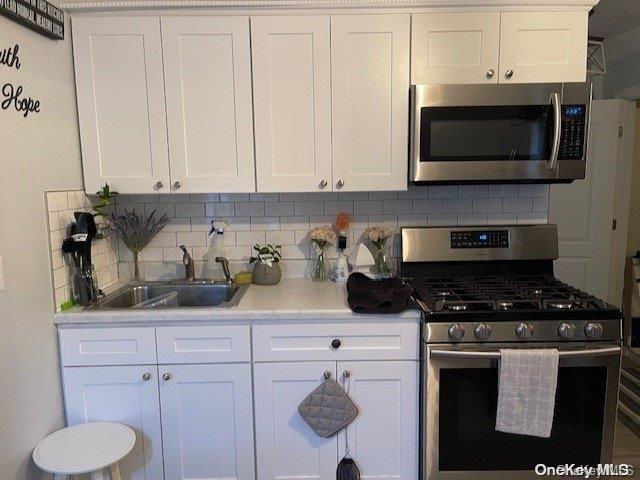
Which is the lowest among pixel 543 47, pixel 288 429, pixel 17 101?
pixel 288 429

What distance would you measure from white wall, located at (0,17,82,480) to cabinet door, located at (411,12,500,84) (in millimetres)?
1558

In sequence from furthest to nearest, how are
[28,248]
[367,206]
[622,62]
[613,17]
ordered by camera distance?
[622,62] → [613,17] → [367,206] → [28,248]

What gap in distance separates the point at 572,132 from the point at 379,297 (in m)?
1.13

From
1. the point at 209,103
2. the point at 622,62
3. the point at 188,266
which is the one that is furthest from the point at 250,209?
the point at 622,62

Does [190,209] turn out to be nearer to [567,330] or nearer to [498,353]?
[498,353]

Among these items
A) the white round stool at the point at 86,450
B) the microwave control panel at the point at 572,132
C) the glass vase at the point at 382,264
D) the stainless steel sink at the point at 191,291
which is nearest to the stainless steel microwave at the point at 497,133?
the microwave control panel at the point at 572,132

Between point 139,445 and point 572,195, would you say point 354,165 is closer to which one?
point 139,445

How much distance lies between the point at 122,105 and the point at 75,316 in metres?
0.95

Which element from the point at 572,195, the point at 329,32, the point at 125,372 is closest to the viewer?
the point at 125,372

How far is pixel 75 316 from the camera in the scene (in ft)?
5.62

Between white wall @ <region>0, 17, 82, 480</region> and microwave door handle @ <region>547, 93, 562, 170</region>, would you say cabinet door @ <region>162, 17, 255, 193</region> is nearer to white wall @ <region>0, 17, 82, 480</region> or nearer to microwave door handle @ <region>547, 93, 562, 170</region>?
white wall @ <region>0, 17, 82, 480</region>

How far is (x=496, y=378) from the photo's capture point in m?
1.67

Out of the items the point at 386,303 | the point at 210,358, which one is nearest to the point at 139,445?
the point at 210,358

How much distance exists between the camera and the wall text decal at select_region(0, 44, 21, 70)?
1.46 metres
